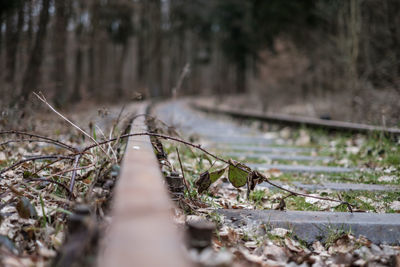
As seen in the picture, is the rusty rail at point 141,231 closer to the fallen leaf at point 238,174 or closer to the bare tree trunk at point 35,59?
the fallen leaf at point 238,174

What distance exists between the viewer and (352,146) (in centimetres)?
543

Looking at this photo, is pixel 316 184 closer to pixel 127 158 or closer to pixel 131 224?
pixel 127 158

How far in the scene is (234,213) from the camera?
2.39 m

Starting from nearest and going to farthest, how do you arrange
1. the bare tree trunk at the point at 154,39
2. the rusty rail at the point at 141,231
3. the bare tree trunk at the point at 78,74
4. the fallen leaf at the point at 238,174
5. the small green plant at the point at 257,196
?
1. the rusty rail at the point at 141,231
2. the fallen leaf at the point at 238,174
3. the small green plant at the point at 257,196
4. the bare tree trunk at the point at 78,74
5. the bare tree trunk at the point at 154,39

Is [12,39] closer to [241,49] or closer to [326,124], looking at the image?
[326,124]

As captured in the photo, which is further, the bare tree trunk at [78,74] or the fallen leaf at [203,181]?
the bare tree trunk at [78,74]

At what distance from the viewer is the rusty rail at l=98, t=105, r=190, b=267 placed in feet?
2.71

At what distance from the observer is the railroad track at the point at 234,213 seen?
872 millimetres

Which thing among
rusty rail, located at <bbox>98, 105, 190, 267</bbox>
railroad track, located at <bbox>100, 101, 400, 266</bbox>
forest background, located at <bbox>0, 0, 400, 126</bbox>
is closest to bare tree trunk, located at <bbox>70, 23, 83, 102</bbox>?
forest background, located at <bbox>0, 0, 400, 126</bbox>

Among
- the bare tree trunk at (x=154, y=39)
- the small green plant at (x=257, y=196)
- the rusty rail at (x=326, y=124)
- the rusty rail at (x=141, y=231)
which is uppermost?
the bare tree trunk at (x=154, y=39)

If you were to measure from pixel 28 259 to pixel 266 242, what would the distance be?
1.13 metres

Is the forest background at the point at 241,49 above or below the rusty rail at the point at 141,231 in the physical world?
above

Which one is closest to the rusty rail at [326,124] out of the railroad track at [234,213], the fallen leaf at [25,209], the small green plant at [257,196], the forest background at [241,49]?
the railroad track at [234,213]

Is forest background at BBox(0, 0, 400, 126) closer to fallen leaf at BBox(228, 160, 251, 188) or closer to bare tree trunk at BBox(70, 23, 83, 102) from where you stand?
bare tree trunk at BBox(70, 23, 83, 102)
